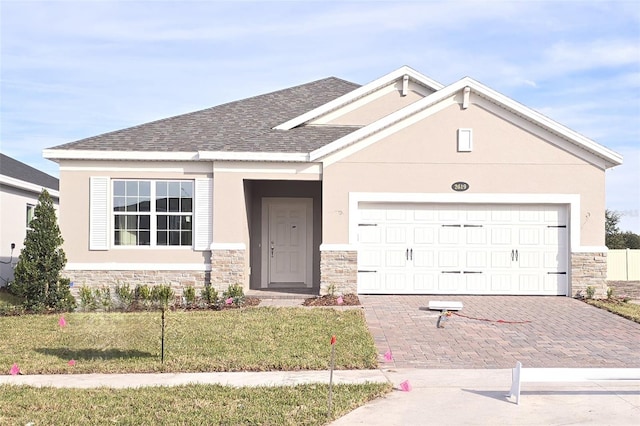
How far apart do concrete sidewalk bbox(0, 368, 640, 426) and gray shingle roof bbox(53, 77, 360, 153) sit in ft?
27.9

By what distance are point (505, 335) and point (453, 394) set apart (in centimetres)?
410

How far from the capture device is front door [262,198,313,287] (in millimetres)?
18219

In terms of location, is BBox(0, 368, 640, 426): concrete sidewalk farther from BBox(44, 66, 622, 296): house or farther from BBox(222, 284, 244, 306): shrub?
BBox(44, 66, 622, 296): house

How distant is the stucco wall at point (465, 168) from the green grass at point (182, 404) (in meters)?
8.74

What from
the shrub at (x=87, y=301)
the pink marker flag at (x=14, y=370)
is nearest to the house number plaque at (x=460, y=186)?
the shrub at (x=87, y=301)

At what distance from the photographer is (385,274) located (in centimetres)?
1619

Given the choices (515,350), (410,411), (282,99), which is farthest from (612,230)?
(410,411)

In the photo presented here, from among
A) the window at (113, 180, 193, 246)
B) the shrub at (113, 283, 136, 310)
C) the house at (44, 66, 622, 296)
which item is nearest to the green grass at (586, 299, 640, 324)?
the house at (44, 66, 622, 296)

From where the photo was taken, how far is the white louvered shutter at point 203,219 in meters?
16.0

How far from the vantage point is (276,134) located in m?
17.3

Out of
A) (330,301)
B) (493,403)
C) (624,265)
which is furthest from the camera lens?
(624,265)

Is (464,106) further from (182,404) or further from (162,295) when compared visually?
(182,404)

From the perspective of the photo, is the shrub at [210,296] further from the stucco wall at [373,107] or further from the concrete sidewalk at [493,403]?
the concrete sidewalk at [493,403]

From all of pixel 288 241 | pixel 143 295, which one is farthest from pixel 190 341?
pixel 288 241
